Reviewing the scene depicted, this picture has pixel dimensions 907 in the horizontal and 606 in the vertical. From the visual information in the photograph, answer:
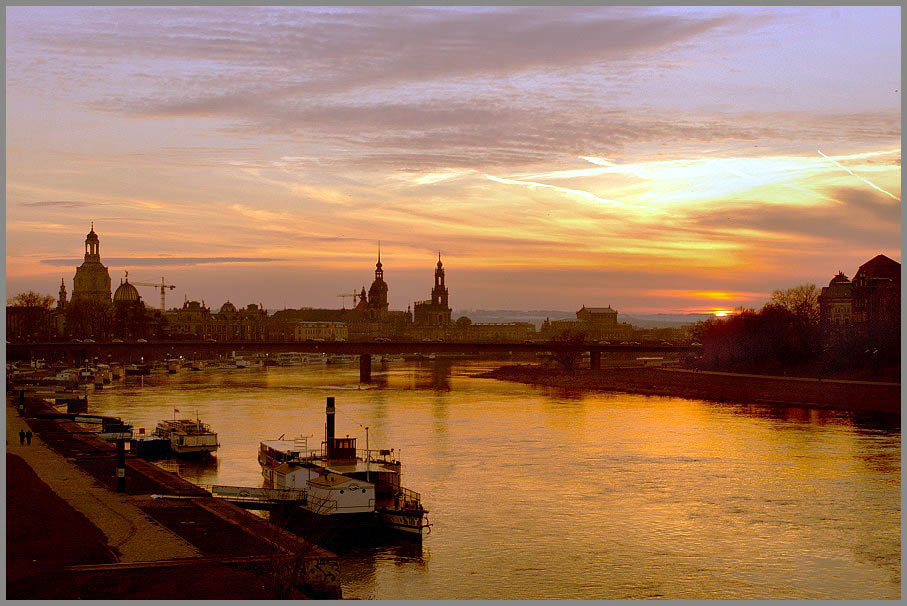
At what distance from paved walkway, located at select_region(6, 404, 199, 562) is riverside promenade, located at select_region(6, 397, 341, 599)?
0.03 m

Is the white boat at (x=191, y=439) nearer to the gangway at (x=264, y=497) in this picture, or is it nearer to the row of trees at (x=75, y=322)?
the gangway at (x=264, y=497)

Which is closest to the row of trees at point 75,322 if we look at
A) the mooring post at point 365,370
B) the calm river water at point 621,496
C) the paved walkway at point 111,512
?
the mooring post at point 365,370

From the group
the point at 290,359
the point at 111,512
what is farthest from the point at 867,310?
the point at 111,512

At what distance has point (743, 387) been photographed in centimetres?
7438

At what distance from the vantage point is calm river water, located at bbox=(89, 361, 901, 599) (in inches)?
926

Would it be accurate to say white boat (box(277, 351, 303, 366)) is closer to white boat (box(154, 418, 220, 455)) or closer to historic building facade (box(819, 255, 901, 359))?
historic building facade (box(819, 255, 901, 359))

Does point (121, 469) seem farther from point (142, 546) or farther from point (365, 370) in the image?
point (365, 370)

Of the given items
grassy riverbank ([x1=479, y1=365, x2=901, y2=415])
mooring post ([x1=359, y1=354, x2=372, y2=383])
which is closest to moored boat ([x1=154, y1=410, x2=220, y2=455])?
grassy riverbank ([x1=479, y1=365, x2=901, y2=415])

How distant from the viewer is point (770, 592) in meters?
22.7

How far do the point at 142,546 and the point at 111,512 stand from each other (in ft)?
13.7

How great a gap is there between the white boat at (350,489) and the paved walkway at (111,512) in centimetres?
404

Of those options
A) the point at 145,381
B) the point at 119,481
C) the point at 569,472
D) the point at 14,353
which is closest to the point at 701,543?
the point at 569,472

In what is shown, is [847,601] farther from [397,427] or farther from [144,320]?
[144,320]

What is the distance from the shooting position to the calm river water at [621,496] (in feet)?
77.2
